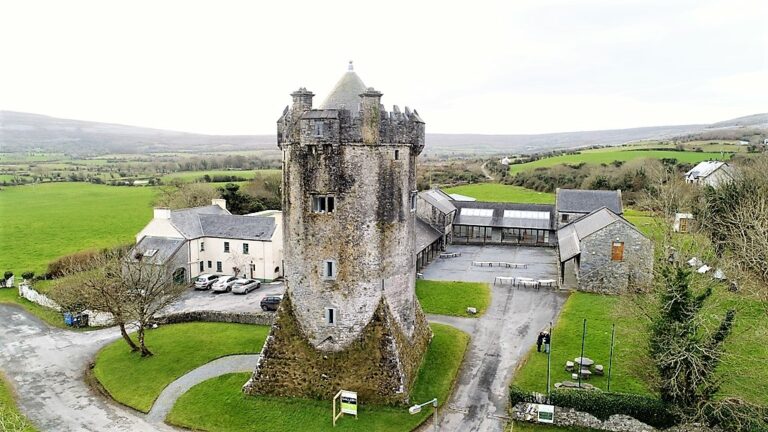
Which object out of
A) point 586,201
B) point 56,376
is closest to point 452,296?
point 56,376

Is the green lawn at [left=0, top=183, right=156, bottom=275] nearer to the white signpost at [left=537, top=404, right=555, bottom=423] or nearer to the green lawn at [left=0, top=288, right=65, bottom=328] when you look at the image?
the green lawn at [left=0, top=288, right=65, bottom=328]

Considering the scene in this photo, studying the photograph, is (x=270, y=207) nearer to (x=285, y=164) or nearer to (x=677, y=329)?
(x=285, y=164)

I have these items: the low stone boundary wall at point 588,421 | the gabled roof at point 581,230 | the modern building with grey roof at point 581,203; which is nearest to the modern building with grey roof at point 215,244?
the gabled roof at point 581,230

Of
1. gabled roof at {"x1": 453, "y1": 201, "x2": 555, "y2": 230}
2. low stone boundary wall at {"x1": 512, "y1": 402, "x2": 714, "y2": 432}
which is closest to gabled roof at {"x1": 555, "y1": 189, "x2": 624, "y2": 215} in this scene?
gabled roof at {"x1": 453, "y1": 201, "x2": 555, "y2": 230}

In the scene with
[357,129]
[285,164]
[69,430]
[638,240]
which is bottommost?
[69,430]

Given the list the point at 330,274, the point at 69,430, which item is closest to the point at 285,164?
the point at 330,274

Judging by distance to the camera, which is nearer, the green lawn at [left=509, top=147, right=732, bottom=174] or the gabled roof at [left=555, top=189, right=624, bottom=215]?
the gabled roof at [left=555, top=189, right=624, bottom=215]
